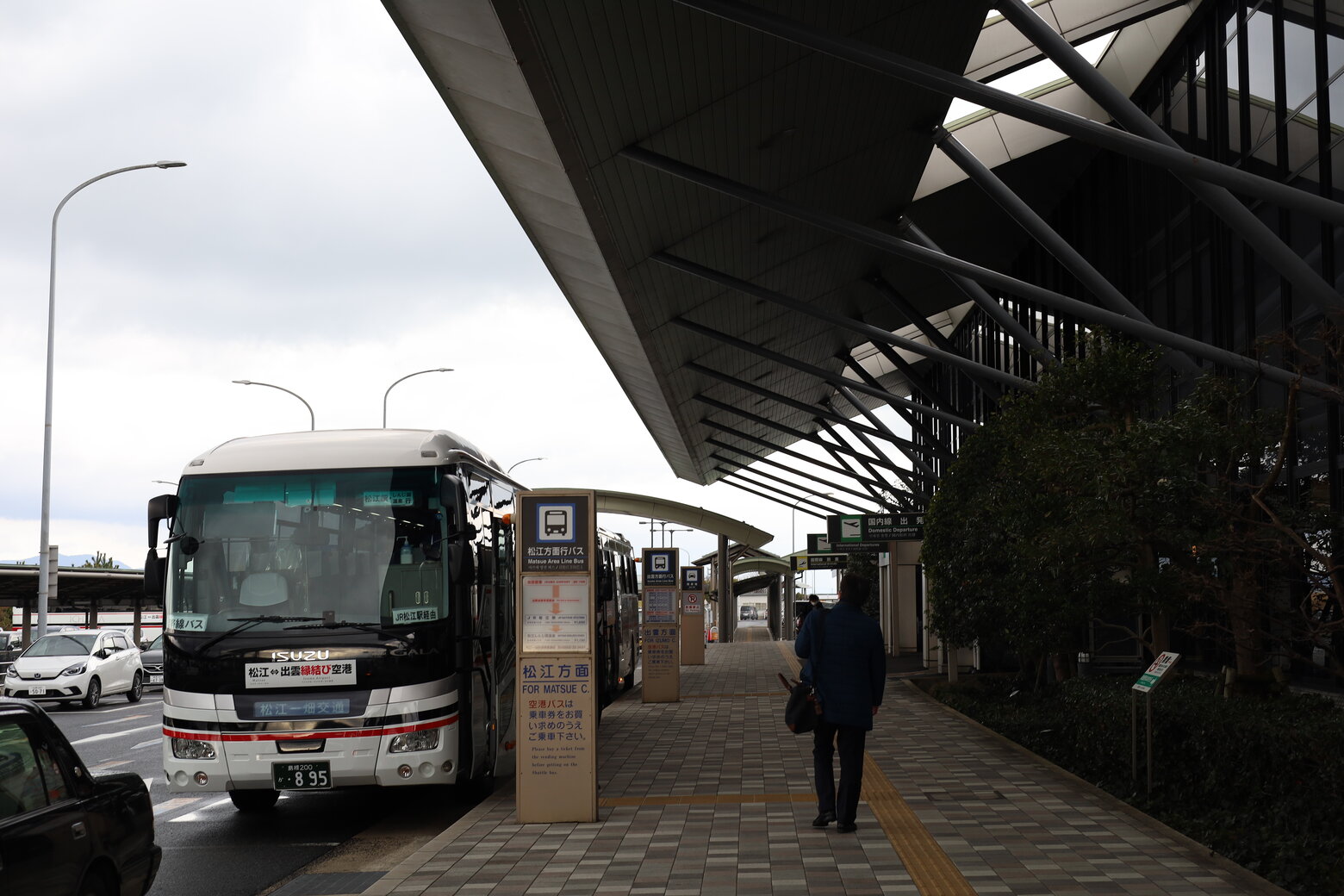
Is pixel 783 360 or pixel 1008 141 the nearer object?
pixel 1008 141

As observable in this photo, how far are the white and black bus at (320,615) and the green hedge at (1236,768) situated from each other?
5.24 m

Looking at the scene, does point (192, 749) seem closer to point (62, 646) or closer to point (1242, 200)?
point (1242, 200)

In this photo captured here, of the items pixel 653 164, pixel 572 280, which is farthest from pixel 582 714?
pixel 572 280

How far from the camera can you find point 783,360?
2522 cm

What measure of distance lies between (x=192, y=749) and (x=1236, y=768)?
24.1 ft

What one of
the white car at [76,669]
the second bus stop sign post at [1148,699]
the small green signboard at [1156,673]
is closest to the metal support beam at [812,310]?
the second bus stop sign post at [1148,699]

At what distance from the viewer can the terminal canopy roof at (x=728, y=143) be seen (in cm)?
1171

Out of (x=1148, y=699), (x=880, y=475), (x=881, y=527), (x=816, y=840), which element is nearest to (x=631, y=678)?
(x=881, y=527)

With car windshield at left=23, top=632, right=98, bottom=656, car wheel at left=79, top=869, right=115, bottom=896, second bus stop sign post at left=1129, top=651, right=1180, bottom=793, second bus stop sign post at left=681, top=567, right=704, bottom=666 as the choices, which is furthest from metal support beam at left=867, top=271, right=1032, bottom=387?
car windshield at left=23, top=632, right=98, bottom=656

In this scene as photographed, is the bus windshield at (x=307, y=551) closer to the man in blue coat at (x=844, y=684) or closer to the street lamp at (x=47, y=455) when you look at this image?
the man in blue coat at (x=844, y=684)

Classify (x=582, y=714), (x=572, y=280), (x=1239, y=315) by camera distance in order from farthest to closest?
1. (x=572, y=280)
2. (x=1239, y=315)
3. (x=582, y=714)

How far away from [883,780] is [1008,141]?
1366cm

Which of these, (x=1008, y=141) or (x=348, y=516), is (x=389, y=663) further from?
(x=1008, y=141)

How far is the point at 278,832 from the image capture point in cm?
999
